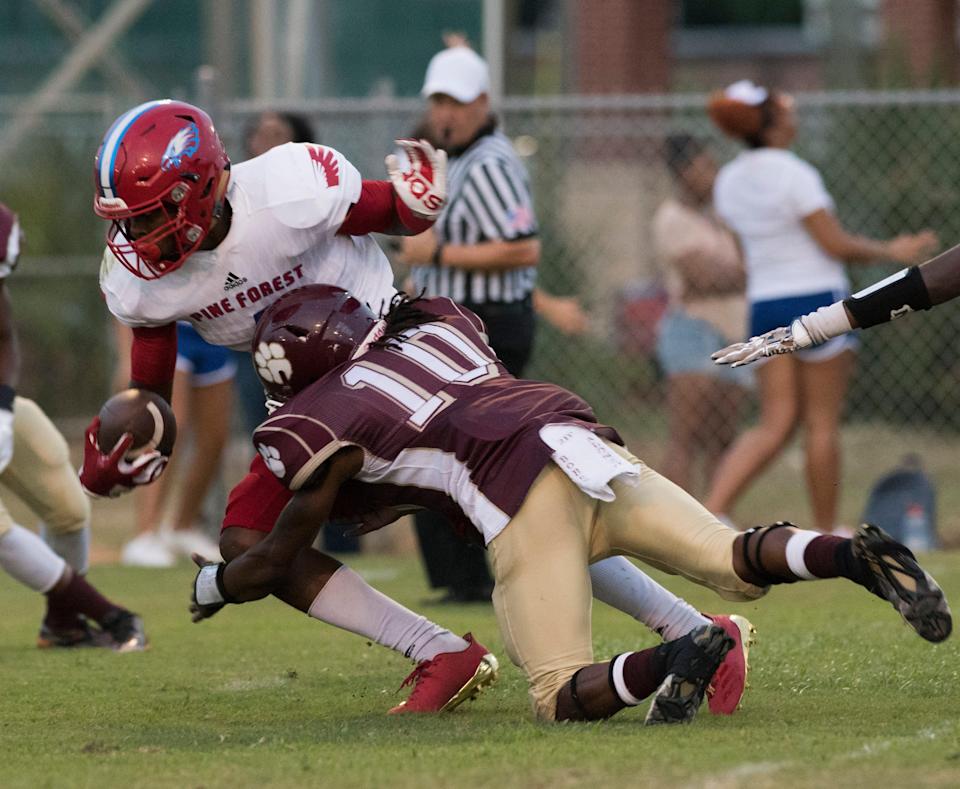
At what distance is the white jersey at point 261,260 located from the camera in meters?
4.64

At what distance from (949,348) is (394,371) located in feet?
19.4

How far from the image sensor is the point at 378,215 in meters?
4.83

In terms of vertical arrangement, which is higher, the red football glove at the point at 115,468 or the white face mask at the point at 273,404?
the white face mask at the point at 273,404

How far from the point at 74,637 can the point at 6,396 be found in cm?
88

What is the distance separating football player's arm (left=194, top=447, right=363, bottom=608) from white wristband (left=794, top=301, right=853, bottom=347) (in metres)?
1.12

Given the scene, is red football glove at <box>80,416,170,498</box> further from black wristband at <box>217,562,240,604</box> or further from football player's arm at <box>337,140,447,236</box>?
football player's arm at <box>337,140,447,236</box>

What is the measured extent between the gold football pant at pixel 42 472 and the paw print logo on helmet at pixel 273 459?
2.00 meters

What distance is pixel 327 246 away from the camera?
189 inches

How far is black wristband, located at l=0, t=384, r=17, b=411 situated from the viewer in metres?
5.78

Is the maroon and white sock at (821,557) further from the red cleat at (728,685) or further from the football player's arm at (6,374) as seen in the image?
the football player's arm at (6,374)

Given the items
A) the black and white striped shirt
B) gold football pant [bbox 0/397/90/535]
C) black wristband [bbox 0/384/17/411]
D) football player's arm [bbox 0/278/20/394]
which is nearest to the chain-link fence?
the black and white striped shirt

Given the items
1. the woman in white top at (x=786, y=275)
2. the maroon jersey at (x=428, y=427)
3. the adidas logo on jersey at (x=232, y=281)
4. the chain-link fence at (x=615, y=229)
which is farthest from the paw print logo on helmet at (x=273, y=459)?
the chain-link fence at (x=615, y=229)

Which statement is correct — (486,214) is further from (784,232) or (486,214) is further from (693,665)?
(693,665)

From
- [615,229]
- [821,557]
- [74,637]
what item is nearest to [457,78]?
[74,637]
